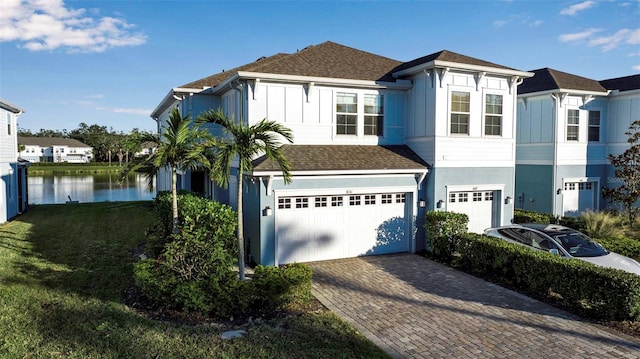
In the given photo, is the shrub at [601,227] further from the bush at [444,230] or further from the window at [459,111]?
the window at [459,111]

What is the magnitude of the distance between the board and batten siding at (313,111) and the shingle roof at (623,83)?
1157 cm

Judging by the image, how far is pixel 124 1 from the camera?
15461 mm

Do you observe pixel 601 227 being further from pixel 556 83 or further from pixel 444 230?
pixel 556 83

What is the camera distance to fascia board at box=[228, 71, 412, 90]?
1217 cm

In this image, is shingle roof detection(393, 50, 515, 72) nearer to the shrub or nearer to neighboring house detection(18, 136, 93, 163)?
the shrub

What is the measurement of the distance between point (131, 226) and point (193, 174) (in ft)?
12.3

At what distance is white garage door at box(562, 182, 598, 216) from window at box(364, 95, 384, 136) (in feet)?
31.9

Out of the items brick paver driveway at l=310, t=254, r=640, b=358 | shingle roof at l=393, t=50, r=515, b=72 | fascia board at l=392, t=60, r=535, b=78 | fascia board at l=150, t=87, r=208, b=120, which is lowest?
brick paver driveway at l=310, t=254, r=640, b=358

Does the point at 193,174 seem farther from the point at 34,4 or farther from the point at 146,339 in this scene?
the point at 146,339

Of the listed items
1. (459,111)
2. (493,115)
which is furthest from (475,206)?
(459,111)

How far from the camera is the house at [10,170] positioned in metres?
18.0

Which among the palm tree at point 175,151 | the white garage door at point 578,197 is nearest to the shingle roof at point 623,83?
the white garage door at point 578,197

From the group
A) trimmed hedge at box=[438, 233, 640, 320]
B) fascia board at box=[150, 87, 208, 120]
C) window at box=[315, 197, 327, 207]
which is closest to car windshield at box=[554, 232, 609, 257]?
trimmed hedge at box=[438, 233, 640, 320]

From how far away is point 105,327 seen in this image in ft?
22.2
